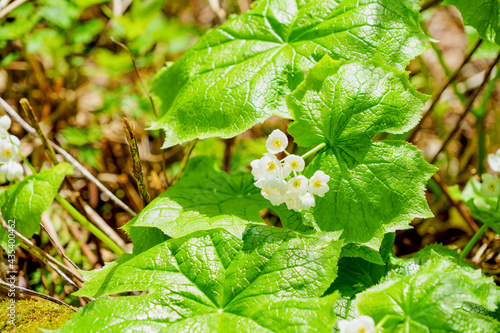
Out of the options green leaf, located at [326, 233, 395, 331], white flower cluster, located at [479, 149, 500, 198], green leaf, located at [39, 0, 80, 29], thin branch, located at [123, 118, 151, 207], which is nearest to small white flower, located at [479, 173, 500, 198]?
white flower cluster, located at [479, 149, 500, 198]

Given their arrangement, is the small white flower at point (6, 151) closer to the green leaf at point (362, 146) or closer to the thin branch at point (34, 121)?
the thin branch at point (34, 121)

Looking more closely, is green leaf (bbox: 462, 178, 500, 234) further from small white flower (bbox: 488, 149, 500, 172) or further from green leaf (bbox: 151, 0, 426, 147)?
green leaf (bbox: 151, 0, 426, 147)

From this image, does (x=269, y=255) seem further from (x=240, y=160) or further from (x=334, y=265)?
(x=240, y=160)

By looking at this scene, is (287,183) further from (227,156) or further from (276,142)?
(227,156)

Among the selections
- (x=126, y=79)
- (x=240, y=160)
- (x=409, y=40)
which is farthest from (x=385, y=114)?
(x=126, y=79)

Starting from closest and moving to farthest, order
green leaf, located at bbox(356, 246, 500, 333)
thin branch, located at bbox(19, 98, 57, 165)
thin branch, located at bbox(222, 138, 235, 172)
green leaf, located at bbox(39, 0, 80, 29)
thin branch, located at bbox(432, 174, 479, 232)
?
green leaf, located at bbox(356, 246, 500, 333), thin branch, located at bbox(19, 98, 57, 165), thin branch, located at bbox(432, 174, 479, 232), thin branch, located at bbox(222, 138, 235, 172), green leaf, located at bbox(39, 0, 80, 29)

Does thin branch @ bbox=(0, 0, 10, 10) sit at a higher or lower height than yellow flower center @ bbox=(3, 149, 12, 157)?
higher
